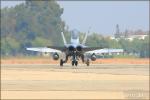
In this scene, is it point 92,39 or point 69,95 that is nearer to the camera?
point 69,95

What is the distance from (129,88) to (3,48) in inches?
5663

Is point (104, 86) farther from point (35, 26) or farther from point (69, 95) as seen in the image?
point (35, 26)

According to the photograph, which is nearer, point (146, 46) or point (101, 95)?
point (101, 95)

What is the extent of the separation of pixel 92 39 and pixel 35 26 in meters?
37.9

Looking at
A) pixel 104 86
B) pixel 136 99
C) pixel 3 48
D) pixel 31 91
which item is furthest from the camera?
pixel 3 48

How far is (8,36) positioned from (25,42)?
1230 centimetres

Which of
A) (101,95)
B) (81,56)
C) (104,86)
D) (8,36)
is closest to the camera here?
(101,95)

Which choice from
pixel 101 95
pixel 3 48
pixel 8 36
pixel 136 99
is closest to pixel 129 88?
pixel 101 95

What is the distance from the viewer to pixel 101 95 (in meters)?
28.5

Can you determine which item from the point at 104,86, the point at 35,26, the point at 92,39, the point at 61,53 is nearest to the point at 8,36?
the point at 35,26

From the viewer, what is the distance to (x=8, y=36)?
637 feet

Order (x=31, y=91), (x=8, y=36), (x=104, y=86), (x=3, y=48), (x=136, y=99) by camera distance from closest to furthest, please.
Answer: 1. (x=136, y=99)
2. (x=31, y=91)
3. (x=104, y=86)
4. (x=3, y=48)
5. (x=8, y=36)

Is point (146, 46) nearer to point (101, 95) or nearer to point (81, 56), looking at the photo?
→ point (81, 56)

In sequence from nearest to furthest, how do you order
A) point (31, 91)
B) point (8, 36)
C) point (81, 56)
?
point (31, 91) → point (81, 56) → point (8, 36)
